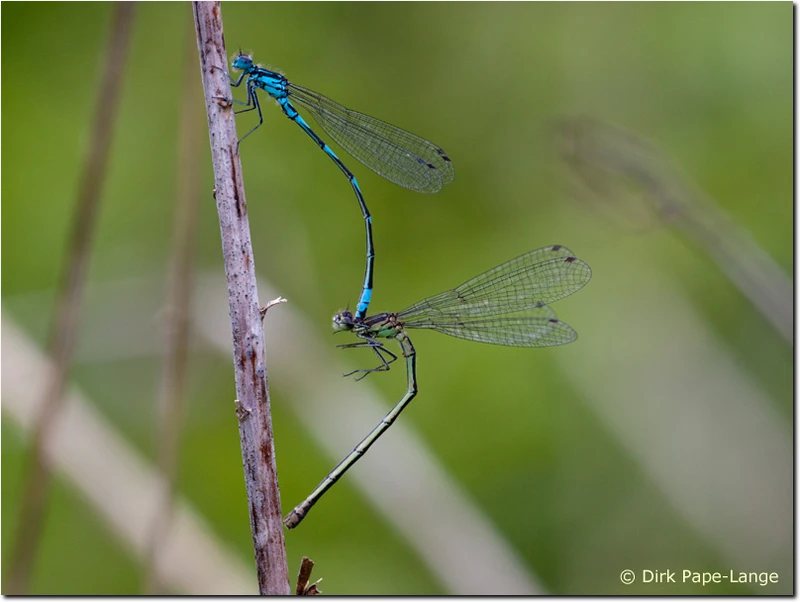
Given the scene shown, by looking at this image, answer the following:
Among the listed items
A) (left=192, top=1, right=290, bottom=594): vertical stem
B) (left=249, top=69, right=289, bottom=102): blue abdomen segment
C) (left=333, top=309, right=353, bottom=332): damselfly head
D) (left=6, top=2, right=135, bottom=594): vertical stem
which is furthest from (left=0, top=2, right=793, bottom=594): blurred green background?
(left=192, top=1, right=290, bottom=594): vertical stem

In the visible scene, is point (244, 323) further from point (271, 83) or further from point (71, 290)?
point (271, 83)

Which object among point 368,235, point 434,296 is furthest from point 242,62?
point 434,296

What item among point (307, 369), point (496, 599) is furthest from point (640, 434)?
point (307, 369)

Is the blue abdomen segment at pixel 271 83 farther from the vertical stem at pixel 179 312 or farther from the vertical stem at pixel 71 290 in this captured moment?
the vertical stem at pixel 71 290

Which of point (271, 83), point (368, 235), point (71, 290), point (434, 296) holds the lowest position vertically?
point (434, 296)

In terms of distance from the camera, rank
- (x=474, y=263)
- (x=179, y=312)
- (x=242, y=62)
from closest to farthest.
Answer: (x=179, y=312)
(x=242, y=62)
(x=474, y=263)

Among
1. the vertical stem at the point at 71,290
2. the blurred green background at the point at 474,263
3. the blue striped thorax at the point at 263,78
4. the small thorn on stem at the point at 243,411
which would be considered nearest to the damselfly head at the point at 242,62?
the blue striped thorax at the point at 263,78

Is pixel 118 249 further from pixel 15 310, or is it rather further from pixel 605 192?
pixel 605 192

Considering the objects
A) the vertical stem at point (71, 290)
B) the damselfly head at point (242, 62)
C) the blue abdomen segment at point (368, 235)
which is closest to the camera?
the vertical stem at point (71, 290)

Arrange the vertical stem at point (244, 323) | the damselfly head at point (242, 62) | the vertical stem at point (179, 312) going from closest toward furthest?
the vertical stem at point (244, 323)
the vertical stem at point (179, 312)
the damselfly head at point (242, 62)
